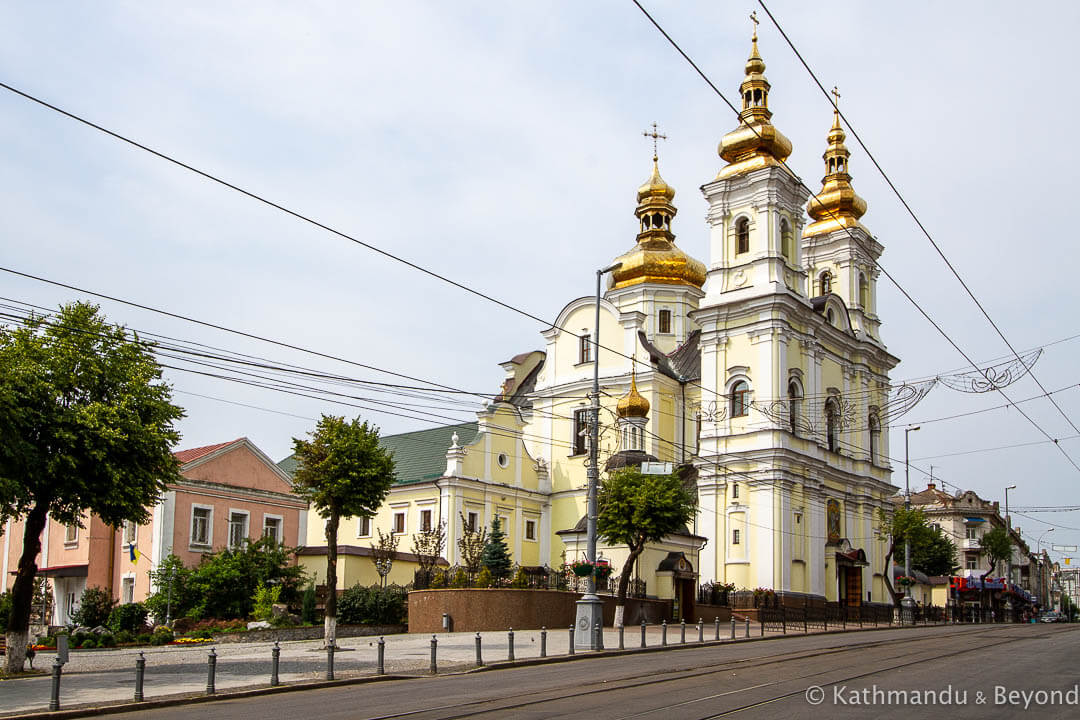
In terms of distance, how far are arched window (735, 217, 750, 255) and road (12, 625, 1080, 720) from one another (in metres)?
30.8

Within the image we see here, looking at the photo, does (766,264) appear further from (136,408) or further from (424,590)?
(136,408)

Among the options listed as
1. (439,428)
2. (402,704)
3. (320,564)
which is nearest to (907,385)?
(402,704)

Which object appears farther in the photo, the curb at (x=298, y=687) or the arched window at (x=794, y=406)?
the arched window at (x=794, y=406)

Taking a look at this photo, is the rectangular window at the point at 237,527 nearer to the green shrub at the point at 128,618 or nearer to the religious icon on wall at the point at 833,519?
the green shrub at the point at 128,618

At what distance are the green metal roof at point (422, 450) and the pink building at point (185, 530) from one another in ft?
41.7

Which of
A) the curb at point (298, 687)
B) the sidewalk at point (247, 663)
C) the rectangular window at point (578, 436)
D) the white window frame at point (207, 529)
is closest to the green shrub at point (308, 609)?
the sidewalk at point (247, 663)

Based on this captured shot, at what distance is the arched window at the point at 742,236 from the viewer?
53.3 metres

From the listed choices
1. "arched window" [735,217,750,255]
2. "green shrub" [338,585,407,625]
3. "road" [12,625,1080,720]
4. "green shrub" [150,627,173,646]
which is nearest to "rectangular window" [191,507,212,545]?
"green shrub" [150,627,173,646]

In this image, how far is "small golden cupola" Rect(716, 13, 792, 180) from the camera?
2115 inches

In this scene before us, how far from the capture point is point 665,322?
61062mm

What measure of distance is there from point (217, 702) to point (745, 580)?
3476cm

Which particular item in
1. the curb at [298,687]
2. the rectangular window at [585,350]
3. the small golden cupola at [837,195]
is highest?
the small golden cupola at [837,195]

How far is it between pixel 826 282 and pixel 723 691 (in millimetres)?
49070

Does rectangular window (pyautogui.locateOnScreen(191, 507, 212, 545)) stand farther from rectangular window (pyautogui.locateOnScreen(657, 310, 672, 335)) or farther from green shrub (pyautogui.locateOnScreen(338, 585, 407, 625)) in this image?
rectangular window (pyautogui.locateOnScreen(657, 310, 672, 335))
